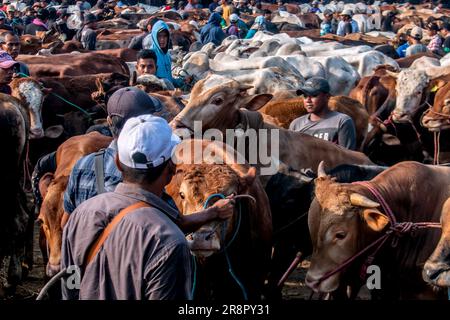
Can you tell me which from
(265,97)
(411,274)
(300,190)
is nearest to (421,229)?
(411,274)

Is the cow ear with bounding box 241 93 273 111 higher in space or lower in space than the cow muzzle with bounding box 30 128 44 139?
higher

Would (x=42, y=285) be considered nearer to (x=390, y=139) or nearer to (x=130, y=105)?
(x=130, y=105)

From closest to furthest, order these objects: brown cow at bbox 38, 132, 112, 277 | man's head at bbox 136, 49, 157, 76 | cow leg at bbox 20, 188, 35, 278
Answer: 1. brown cow at bbox 38, 132, 112, 277
2. cow leg at bbox 20, 188, 35, 278
3. man's head at bbox 136, 49, 157, 76

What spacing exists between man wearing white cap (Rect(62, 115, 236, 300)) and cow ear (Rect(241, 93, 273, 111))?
3800mm

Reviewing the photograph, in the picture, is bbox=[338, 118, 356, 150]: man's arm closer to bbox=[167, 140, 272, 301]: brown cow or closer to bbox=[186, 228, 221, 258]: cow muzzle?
bbox=[167, 140, 272, 301]: brown cow

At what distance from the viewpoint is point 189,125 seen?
7180 mm

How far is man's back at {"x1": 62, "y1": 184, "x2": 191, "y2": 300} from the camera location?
330 cm

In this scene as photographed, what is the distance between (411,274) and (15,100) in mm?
4112

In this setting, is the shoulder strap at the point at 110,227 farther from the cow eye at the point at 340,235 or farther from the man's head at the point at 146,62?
the man's head at the point at 146,62

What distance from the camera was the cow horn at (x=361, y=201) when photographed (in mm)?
5336

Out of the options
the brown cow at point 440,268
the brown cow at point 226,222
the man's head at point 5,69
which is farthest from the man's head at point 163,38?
the brown cow at point 440,268

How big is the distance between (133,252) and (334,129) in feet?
16.1

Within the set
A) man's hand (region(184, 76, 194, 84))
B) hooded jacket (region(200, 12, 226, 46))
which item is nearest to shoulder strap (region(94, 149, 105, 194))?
man's hand (region(184, 76, 194, 84))

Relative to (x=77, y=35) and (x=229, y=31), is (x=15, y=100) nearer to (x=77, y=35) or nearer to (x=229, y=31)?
(x=77, y=35)
